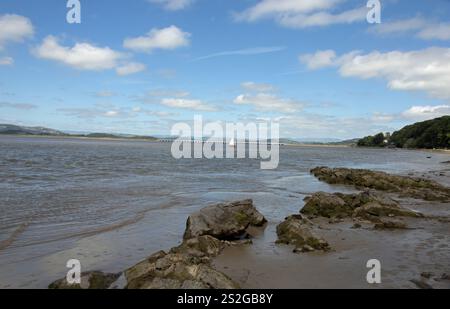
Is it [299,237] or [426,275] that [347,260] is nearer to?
[299,237]

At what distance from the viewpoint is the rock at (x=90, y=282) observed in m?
8.02

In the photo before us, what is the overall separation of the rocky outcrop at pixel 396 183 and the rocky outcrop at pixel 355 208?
6435 mm

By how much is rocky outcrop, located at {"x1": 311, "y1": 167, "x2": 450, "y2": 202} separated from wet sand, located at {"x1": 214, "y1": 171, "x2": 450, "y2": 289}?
9.77 m

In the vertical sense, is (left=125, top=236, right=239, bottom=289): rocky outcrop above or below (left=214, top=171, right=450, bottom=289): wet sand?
above

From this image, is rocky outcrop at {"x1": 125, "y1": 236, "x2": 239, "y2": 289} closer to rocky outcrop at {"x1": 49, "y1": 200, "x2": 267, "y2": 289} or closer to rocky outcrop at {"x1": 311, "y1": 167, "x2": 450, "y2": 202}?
rocky outcrop at {"x1": 49, "y1": 200, "x2": 267, "y2": 289}

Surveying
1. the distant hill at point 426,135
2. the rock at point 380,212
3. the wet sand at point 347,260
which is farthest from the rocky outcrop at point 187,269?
the distant hill at point 426,135


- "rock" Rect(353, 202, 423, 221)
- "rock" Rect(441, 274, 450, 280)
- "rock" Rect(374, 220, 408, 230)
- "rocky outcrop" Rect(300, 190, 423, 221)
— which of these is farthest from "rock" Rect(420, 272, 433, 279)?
"rock" Rect(353, 202, 423, 221)

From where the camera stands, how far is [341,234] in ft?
43.7

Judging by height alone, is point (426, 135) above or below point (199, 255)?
above

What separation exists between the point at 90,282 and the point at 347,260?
20.6 ft

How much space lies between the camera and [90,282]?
8.17 meters

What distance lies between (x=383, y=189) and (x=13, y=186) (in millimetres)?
24110

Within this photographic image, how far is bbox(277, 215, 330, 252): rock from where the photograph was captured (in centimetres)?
1120

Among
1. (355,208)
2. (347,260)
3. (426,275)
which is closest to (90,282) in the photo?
(347,260)
